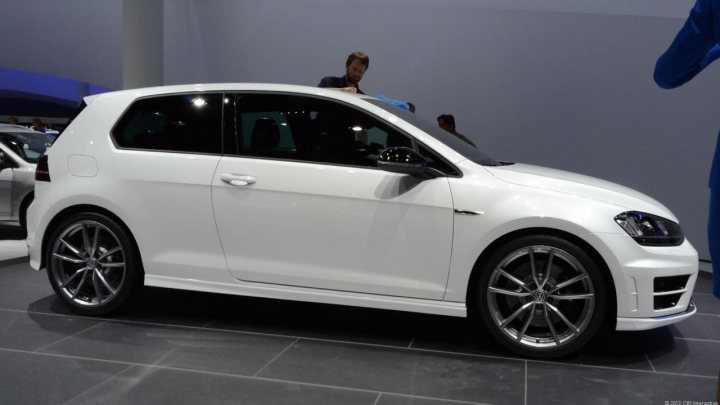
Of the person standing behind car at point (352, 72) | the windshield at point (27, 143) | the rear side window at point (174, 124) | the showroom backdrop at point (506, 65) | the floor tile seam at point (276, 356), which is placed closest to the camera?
the floor tile seam at point (276, 356)

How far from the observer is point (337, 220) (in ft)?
12.5

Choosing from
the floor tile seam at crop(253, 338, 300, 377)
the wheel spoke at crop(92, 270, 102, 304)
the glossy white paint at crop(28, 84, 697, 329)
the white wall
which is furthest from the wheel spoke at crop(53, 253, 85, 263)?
the white wall

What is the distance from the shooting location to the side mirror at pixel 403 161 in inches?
143

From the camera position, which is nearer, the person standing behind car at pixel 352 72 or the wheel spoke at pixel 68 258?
the wheel spoke at pixel 68 258

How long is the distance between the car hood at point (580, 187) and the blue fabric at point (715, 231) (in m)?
1.58

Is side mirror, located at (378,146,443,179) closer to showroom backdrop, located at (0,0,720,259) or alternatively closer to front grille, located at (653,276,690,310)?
front grille, located at (653,276,690,310)

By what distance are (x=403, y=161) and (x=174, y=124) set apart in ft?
4.97

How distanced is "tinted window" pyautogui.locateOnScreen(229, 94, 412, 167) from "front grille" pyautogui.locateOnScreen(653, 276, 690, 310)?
59.5 inches

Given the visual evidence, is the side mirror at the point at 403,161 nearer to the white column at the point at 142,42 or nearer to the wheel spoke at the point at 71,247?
the wheel spoke at the point at 71,247

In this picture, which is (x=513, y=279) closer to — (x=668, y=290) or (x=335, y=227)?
(x=668, y=290)

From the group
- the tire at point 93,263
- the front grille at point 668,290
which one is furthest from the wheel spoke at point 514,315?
the tire at point 93,263

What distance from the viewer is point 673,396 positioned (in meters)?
3.27

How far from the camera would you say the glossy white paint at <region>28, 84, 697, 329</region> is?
11.7 feet

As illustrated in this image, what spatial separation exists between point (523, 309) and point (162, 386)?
1866 millimetres
